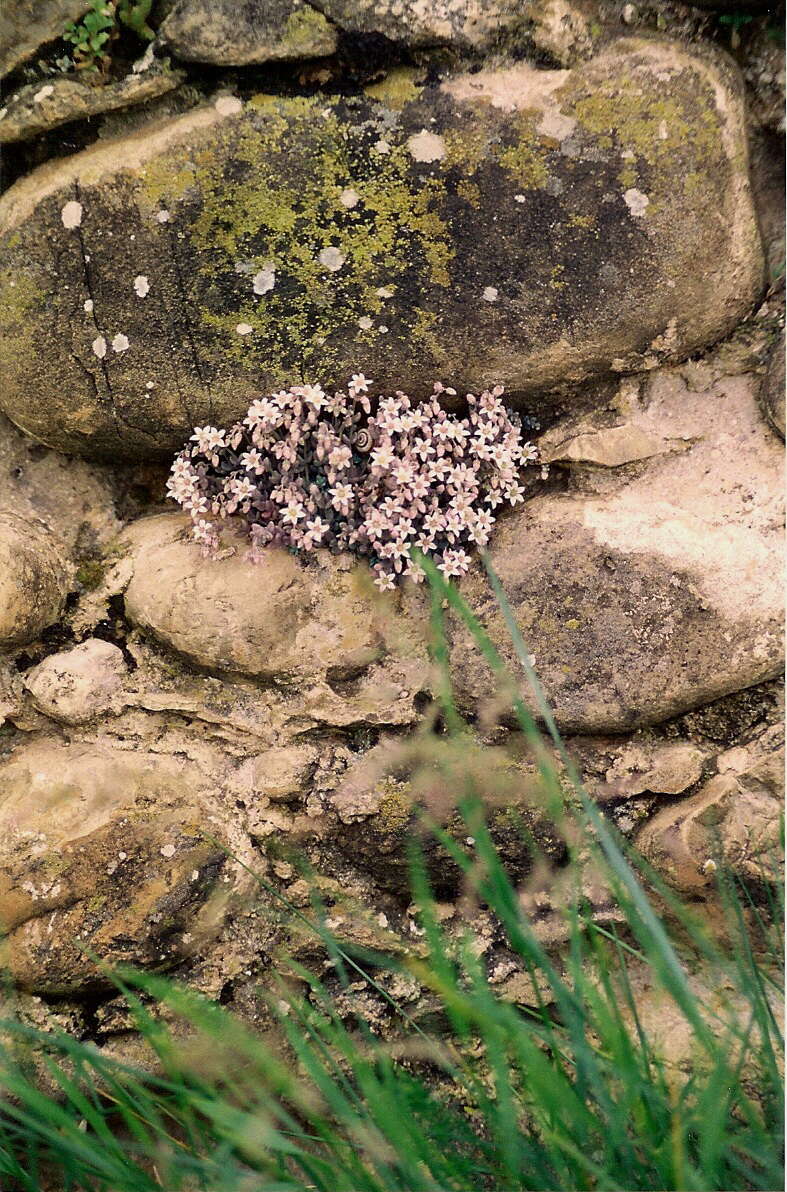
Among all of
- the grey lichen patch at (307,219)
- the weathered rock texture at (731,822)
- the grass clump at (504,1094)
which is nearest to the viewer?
the grass clump at (504,1094)

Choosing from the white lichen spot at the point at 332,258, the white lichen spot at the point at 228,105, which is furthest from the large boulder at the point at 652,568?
the white lichen spot at the point at 228,105

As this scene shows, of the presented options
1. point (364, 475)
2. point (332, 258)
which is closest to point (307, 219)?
point (332, 258)

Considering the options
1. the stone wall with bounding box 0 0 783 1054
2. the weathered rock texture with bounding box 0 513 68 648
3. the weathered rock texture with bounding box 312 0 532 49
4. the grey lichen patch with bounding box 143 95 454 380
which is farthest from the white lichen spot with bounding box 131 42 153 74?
the weathered rock texture with bounding box 0 513 68 648

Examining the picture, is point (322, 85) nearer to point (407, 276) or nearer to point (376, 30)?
point (376, 30)

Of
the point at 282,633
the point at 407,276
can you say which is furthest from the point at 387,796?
the point at 407,276

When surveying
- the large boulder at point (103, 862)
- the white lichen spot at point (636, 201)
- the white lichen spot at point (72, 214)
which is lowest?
the large boulder at point (103, 862)

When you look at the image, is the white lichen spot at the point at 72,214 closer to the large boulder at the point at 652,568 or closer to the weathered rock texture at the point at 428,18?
the weathered rock texture at the point at 428,18

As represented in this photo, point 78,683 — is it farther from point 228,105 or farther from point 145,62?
point 145,62

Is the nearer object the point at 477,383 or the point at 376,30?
the point at 376,30
